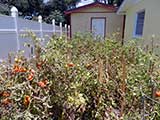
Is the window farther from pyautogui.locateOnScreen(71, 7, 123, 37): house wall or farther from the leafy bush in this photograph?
the leafy bush

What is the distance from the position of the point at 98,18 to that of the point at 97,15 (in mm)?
216

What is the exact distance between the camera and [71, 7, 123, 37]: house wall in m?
14.7

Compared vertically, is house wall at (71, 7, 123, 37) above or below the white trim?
below

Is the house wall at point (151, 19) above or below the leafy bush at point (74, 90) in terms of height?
above

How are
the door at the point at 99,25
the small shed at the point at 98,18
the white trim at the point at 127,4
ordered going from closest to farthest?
the white trim at the point at 127,4
the small shed at the point at 98,18
the door at the point at 99,25

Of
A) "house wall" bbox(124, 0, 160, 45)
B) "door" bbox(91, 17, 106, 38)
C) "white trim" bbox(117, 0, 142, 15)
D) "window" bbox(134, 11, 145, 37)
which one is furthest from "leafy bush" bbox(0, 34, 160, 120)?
"door" bbox(91, 17, 106, 38)

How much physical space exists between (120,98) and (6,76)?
128 cm

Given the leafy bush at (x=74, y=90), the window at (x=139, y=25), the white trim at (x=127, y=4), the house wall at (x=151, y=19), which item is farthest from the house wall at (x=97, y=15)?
the leafy bush at (x=74, y=90)

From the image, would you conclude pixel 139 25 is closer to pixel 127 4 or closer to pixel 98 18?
pixel 127 4

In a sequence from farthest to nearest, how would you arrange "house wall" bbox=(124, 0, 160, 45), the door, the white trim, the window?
the door < the white trim < the window < "house wall" bbox=(124, 0, 160, 45)

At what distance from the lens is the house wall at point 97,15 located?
14.7 meters

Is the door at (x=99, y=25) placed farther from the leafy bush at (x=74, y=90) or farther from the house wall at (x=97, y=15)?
the leafy bush at (x=74, y=90)

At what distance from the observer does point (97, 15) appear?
14.8m

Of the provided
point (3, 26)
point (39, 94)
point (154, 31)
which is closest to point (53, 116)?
point (39, 94)
